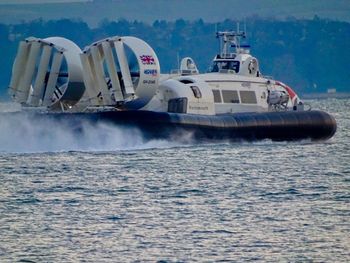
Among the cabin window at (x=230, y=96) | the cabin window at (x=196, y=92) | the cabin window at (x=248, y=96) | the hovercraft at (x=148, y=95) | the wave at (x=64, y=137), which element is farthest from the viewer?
the cabin window at (x=248, y=96)

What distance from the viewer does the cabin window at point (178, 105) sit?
52.5m

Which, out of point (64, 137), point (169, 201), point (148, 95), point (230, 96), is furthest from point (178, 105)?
point (169, 201)

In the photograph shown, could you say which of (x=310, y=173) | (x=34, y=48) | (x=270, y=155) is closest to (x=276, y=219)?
(x=310, y=173)

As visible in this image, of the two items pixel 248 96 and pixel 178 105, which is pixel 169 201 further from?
pixel 248 96

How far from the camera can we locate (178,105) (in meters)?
52.6

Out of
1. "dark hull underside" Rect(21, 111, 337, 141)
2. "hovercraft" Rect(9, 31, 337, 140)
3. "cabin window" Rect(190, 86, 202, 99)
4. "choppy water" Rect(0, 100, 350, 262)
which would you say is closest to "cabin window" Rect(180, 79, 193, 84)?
"hovercraft" Rect(9, 31, 337, 140)

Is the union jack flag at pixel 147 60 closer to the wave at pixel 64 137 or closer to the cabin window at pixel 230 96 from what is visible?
the wave at pixel 64 137

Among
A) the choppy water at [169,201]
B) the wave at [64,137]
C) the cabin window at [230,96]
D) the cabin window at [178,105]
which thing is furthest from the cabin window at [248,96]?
the wave at [64,137]

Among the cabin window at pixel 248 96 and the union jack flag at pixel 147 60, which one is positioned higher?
the union jack flag at pixel 147 60

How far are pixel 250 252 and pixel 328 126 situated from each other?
2639 cm

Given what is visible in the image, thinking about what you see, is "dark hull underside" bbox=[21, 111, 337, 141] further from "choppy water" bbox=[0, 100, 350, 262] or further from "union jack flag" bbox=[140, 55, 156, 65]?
"union jack flag" bbox=[140, 55, 156, 65]

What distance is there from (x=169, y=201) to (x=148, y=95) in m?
14.6

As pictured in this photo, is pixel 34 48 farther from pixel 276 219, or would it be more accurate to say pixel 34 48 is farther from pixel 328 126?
pixel 276 219

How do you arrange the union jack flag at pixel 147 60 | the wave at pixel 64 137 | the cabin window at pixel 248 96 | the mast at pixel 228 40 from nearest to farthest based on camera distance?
the wave at pixel 64 137 → the union jack flag at pixel 147 60 → the cabin window at pixel 248 96 → the mast at pixel 228 40
